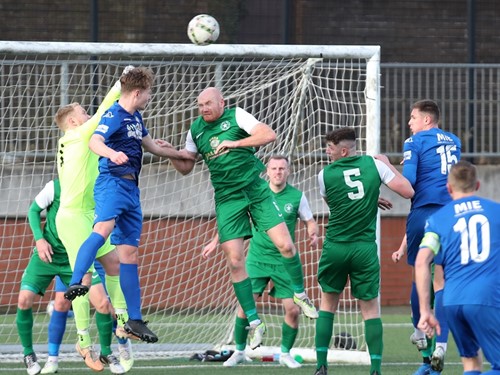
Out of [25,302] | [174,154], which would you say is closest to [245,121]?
[174,154]

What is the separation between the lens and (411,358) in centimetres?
1182

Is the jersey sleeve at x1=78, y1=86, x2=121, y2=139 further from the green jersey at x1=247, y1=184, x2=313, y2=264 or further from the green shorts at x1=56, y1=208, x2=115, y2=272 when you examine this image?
the green jersey at x1=247, y1=184, x2=313, y2=264

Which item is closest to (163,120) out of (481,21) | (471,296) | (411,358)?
(411,358)

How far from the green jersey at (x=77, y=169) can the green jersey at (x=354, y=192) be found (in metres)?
1.94

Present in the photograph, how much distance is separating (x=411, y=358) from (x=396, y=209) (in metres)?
5.38

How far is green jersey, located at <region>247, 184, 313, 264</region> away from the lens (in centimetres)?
1155

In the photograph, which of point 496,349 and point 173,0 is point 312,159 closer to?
point 173,0

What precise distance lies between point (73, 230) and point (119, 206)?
0.80 metres

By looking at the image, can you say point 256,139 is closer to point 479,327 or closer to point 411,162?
point 411,162

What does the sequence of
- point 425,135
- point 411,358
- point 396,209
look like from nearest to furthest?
point 425,135, point 411,358, point 396,209

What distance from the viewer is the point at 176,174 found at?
15.6 metres

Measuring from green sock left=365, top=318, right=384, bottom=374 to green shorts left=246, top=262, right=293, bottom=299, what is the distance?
1.79 metres

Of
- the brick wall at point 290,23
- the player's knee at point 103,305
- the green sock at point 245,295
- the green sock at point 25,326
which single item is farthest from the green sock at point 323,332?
the brick wall at point 290,23

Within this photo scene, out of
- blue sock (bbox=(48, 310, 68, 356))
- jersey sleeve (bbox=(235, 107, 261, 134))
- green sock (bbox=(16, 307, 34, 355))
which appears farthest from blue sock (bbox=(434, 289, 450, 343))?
green sock (bbox=(16, 307, 34, 355))
